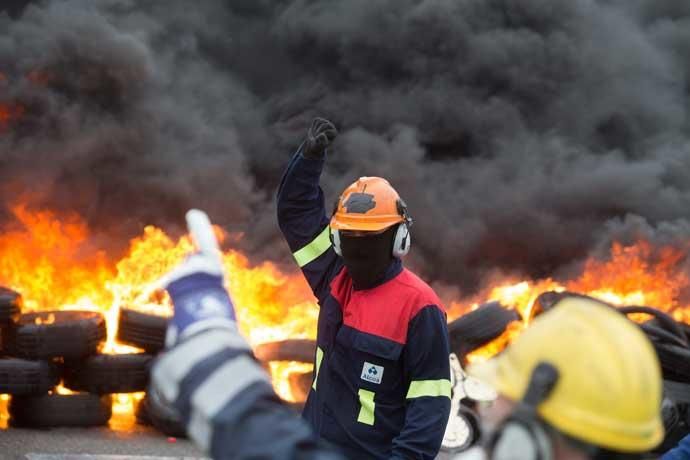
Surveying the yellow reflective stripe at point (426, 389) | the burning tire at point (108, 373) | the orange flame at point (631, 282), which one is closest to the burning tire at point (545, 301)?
the orange flame at point (631, 282)

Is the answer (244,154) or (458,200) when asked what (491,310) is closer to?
(458,200)

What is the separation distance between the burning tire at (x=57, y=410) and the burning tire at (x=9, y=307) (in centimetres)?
67

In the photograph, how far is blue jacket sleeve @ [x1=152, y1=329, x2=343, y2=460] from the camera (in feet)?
4.42

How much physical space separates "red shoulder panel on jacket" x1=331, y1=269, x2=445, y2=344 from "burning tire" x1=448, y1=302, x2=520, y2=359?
3823mm

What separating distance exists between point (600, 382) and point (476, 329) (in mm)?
5532

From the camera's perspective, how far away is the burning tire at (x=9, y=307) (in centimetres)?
644

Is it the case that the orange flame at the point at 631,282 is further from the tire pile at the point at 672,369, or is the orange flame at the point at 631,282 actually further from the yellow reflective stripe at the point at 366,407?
the yellow reflective stripe at the point at 366,407

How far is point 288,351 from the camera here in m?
6.75

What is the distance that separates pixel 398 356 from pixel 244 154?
880 cm

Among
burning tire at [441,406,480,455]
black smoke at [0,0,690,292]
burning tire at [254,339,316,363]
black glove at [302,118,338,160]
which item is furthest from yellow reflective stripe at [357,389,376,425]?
black smoke at [0,0,690,292]

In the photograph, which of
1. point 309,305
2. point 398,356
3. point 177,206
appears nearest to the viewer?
point 398,356

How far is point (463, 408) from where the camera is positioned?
249 inches

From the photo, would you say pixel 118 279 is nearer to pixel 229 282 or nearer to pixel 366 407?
pixel 229 282

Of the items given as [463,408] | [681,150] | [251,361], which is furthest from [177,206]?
[251,361]
